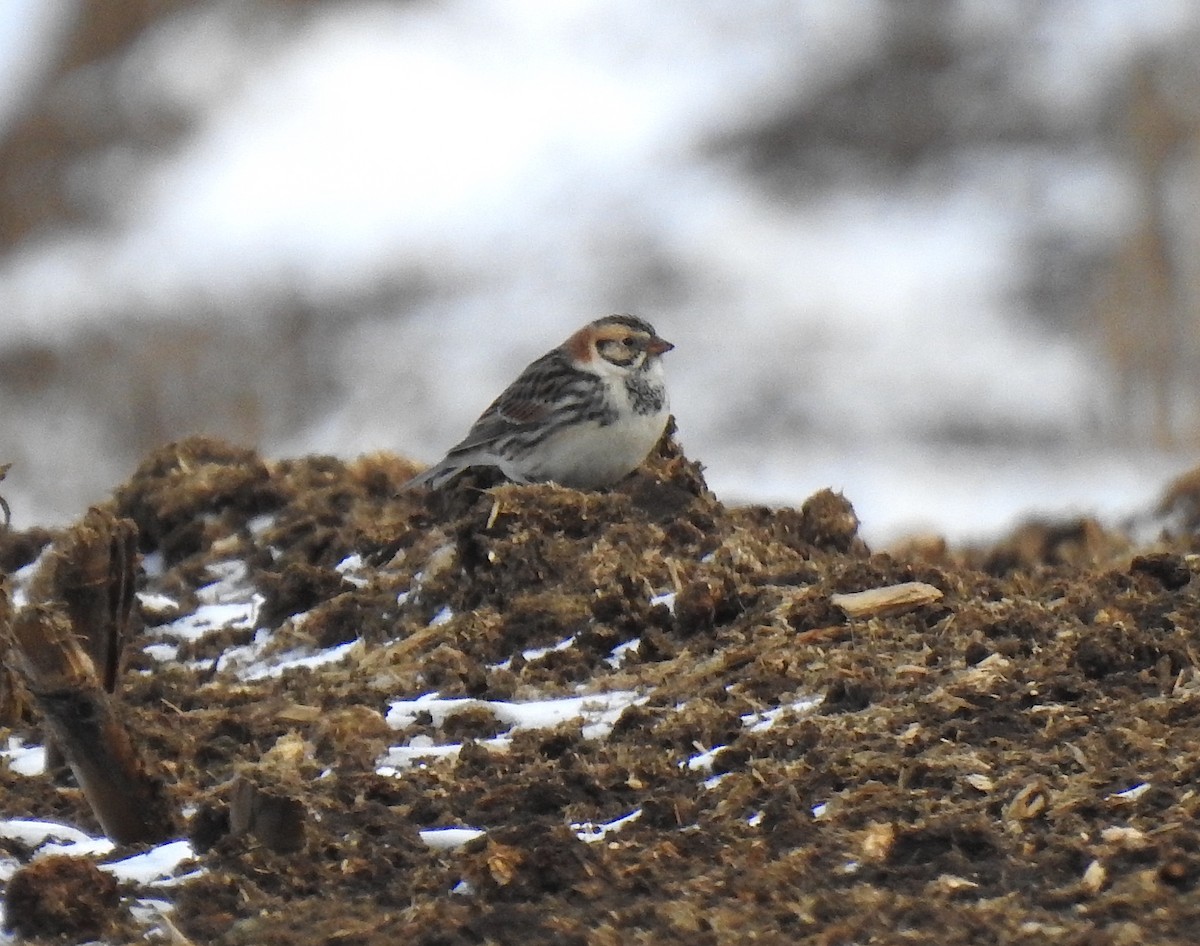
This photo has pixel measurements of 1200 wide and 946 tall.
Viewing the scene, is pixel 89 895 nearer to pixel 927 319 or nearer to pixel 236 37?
pixel 927 319

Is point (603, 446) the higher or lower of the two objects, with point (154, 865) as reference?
higher

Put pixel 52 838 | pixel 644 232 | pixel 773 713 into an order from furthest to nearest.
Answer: pixel 644 232, pixel 773 713, pixel 52 838

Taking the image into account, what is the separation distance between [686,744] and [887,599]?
41.7 inches

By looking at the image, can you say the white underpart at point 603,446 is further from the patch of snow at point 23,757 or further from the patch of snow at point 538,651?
the patch of snow at point 23,757

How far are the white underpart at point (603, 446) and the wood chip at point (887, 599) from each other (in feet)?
7.04

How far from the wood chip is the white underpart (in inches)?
84.4

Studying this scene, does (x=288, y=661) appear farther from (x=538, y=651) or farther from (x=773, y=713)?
(x=773, y=713)

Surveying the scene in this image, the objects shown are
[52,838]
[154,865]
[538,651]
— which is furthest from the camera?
[538,651]

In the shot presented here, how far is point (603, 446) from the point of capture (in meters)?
7.97

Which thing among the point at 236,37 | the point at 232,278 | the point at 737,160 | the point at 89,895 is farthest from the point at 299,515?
→ the point at 236,37

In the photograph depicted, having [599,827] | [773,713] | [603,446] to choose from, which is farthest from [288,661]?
[599,827]

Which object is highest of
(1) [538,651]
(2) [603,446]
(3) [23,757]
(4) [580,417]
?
(4) [580,417]

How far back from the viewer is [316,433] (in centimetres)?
1411

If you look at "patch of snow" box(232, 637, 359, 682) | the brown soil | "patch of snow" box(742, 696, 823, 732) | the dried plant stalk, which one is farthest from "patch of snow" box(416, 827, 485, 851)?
"patch of snow" box(232, 637, 359, 682)
